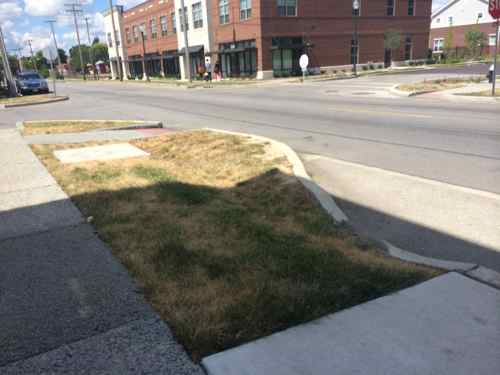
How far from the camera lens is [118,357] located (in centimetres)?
280

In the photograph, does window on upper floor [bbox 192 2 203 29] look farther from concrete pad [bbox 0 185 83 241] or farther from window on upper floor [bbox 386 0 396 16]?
concrete pad [bbox 0 185 83 241]

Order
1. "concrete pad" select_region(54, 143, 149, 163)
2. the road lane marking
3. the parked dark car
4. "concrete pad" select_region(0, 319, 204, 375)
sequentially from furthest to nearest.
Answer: the parked dark car < the road lane marking < "concrete pad" select_region(54, 143, 149, 163) < "concrete pad" select_region(0, 319, 204, 375)

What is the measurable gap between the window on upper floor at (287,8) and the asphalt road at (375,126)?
22476 mm

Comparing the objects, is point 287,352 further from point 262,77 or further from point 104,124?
point 262,77

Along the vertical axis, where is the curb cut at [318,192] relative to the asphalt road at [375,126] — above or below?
above

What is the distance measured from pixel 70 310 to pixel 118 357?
78 centimetres

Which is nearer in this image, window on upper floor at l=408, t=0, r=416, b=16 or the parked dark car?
the parked dark car

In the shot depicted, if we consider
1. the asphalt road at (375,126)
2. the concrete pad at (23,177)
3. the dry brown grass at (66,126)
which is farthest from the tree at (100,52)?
the concrete pad at (23,177)

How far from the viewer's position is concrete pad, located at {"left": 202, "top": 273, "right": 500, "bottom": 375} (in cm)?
271

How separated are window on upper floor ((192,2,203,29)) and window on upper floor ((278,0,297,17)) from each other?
39.6 ft

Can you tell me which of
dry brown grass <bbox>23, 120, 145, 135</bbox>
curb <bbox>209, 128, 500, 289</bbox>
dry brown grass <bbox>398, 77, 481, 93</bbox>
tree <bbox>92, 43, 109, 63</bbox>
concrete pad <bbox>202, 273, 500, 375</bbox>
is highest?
tree <bbox>92, 43, 109, 63</bbox>

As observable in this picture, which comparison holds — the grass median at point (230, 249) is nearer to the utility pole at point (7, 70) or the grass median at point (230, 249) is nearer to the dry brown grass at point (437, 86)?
the dry brown grass at point (437, 86)

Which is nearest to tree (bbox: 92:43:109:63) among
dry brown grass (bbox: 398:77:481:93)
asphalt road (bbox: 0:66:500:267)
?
asphalt road (bbox: 0:66:500:267)

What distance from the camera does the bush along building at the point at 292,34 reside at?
41.6 meters
